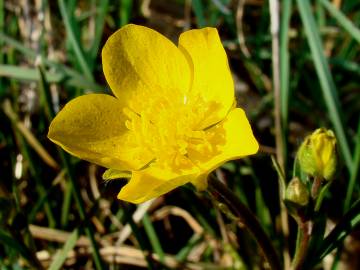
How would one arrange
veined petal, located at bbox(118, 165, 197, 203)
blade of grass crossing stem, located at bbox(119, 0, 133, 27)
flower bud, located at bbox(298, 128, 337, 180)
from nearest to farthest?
veined petal, located at bbox(118, 165, 197, 203), flower bud, located at bbox(298, 128, 337, 180), blade of grass crossing stem, located at bbox(119, 0, 133, 27)

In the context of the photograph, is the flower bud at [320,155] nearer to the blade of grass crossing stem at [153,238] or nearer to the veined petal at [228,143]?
the veined petal at [228,143]

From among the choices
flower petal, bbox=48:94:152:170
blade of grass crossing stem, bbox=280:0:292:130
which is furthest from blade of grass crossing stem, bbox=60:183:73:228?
blade of grass crossing stem, bbox=280:0:292:130

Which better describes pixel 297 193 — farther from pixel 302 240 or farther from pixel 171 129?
pixel 171 129

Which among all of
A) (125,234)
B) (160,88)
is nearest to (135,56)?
(160,88)

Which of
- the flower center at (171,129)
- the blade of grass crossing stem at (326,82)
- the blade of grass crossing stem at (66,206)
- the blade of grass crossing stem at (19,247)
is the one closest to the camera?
the flower center at (171,129)

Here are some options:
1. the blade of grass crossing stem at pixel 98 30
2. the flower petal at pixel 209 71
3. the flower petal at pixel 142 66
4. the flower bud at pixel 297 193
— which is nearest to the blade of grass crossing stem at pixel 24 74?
the blade of grass crossing stem at pixel 98 30

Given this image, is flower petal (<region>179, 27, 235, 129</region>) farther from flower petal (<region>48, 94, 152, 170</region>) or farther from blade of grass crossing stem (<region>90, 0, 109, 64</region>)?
blade of grass crossing stem (<region>90, 0, 109, 64</region>)
